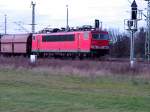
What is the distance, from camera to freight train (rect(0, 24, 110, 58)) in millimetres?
46281

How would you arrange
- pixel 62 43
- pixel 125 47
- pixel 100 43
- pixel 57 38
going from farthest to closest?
1. pixel 125 47
2. pixel 57 38
3. pixel 62 43
4. pixel 100 43

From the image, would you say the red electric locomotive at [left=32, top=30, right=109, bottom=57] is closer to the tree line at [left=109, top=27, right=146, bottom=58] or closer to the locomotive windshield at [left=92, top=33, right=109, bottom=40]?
the locomotive windshield at [left=92, top=33, right=109, bottom=40]

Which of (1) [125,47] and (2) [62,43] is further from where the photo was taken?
(1) [125,47]

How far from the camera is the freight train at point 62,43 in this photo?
4628 cm

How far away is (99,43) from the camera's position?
154ft

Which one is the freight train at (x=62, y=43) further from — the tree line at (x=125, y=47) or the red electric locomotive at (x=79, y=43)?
the tree line at (x=125, y=47)

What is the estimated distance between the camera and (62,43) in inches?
1964

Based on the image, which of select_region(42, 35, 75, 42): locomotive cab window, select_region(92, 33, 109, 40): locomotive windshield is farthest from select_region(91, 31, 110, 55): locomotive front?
select_region(42, 35, 75, 42): locomotive cab window

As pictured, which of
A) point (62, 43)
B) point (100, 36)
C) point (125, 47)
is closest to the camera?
point (100, 36)

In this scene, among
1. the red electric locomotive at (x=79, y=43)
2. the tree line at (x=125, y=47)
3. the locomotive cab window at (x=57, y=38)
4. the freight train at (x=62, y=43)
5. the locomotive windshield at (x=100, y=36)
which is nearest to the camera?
the red electric locomotive at (x=79, y=43)

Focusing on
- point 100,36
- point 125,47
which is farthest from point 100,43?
point 125,47

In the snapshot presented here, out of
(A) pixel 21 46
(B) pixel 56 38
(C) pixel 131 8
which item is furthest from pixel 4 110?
(A) pixel 21 46

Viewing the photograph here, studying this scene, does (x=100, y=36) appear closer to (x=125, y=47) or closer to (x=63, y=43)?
(x=63, y=43)

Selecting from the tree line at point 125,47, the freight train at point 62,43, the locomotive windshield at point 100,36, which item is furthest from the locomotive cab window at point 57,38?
the tree line at point 125,47
